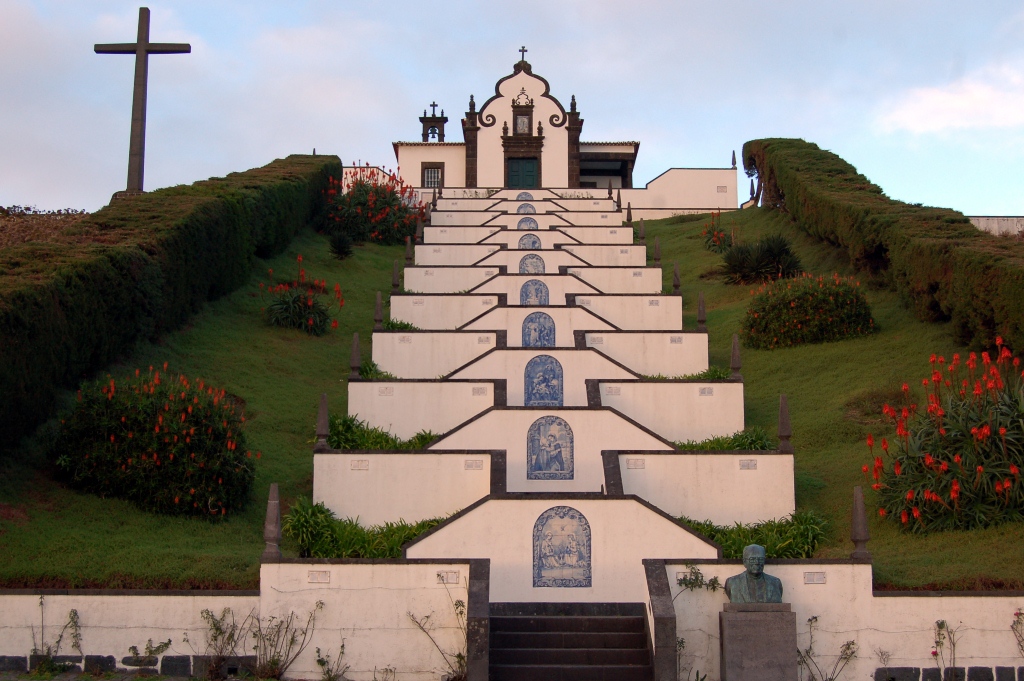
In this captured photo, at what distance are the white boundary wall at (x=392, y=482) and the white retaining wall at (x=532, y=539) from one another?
2007 millimetres

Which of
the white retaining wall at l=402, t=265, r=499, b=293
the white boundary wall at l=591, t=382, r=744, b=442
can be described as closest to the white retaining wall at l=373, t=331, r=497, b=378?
the white boundary wall at l=591, t=382, r=744, b=442

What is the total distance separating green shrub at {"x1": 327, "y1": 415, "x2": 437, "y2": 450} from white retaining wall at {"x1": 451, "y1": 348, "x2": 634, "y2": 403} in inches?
64.1

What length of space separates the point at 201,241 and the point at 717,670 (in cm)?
1464

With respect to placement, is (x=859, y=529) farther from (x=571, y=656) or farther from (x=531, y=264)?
(x=531, y=264)

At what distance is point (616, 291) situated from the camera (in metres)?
26.8

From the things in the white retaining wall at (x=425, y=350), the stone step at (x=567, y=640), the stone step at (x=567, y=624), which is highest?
the white retaining wall at (x=425, y=350)

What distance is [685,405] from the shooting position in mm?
18688

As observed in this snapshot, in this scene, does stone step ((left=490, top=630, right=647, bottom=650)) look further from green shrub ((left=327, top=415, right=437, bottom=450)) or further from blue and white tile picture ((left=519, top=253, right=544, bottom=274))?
blue and white tile picture ((left=519, top=253, right=544, bottom=274))

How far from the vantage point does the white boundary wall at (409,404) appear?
60.7ft

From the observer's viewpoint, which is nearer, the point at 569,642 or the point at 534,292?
the point at 569,642

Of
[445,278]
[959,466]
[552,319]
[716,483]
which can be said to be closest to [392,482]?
[716,483]

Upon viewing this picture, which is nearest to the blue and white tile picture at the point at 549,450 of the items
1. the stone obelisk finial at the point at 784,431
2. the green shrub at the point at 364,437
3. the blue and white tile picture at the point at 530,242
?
the green shrub at the point at 364,437

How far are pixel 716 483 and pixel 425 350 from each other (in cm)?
680

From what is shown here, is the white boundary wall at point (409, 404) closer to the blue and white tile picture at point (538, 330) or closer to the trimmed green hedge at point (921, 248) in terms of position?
the blue and white tile picture at point (538, 330)
